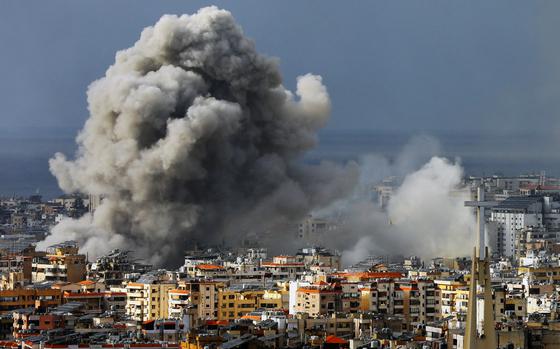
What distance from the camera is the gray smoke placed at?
68.3 m

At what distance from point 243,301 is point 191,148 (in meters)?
18.4

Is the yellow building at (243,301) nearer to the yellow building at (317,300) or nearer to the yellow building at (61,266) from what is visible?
the yellow building at (317,300)

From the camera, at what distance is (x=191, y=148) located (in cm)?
7006

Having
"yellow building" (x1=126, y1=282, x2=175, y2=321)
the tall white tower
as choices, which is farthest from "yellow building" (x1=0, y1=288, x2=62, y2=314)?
the tall white tower

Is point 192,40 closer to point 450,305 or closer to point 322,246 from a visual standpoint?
point 322,246

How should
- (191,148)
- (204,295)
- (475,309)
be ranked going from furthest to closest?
(191,148) < (204,295) < (475,309)

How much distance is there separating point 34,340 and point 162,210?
27.1 m

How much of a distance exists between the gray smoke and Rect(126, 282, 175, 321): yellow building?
11.3 meters

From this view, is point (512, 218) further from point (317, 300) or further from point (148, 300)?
point (317, 300)

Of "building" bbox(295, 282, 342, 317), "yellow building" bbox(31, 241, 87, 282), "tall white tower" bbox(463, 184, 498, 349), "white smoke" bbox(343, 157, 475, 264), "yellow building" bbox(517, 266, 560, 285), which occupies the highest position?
"white smoke" bbox(343, 157, 475, 264)

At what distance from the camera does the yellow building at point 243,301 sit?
169 ft

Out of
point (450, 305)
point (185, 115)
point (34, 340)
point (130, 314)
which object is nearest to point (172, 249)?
point (185, 115)

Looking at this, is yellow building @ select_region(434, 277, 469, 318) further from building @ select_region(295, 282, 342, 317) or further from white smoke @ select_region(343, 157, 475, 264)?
white smoke @ select_region(343, 157, 475, 264)

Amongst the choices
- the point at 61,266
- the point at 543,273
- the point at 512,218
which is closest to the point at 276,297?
the point at 543,273
